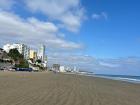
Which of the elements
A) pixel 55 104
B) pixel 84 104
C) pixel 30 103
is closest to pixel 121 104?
pixel 84 104

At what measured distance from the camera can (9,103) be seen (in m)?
10.5

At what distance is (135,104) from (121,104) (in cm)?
118

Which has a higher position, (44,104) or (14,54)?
(14,54)

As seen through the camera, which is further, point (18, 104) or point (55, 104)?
point (55, 104)

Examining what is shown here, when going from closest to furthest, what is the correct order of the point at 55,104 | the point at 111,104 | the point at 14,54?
the point at 55,104 → the point at 111,104 → the point at 14,54

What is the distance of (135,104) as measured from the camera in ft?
47.0

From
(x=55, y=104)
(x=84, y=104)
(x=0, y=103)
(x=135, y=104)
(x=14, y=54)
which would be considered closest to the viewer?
(x=0, y=103)

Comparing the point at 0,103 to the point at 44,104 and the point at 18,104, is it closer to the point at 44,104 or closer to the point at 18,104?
the point at 18,104

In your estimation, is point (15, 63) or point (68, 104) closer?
point (68, 104)

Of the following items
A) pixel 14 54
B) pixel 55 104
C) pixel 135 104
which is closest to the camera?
pixel 55 104

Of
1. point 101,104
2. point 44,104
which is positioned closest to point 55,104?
point 44,104

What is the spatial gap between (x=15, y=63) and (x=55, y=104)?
148083 mm

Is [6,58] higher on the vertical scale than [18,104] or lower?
higher

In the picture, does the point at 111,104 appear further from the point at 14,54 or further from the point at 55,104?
the point at 14,54
